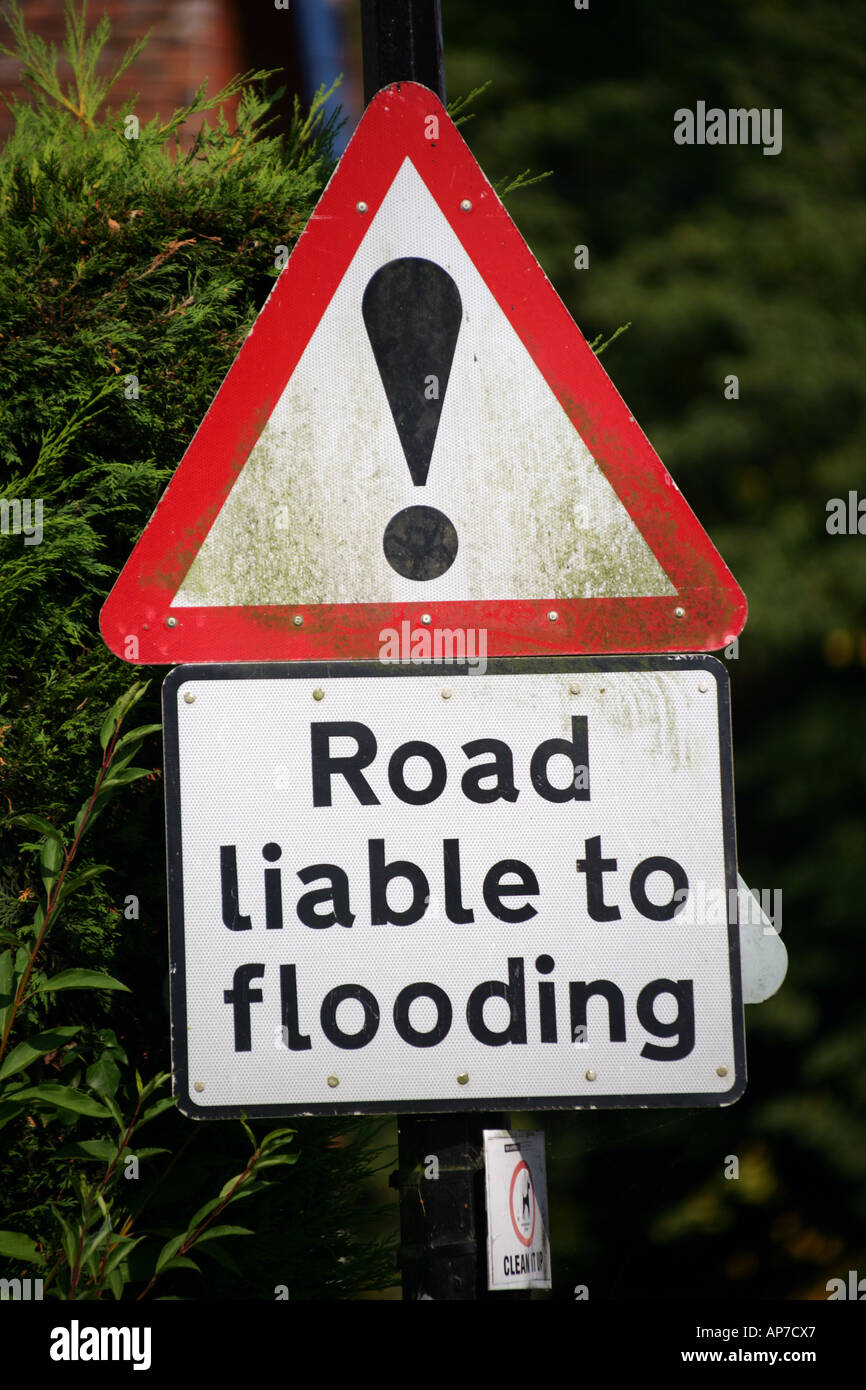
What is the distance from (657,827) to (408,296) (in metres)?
0.66

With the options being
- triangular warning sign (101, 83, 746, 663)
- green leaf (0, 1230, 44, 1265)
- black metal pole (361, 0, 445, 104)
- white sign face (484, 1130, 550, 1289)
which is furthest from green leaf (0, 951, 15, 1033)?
black metal pole (361, 0, 445, 104)

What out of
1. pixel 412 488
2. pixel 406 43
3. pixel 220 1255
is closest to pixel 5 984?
pixel 220 1255

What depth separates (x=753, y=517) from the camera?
10.4 ft

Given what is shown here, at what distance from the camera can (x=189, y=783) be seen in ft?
4.33

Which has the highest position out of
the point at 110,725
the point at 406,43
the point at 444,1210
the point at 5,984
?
the point at 406,43

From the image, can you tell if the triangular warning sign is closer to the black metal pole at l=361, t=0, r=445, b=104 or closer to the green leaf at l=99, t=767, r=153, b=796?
the black metal pole at l=361, t=0, r=445, b=104

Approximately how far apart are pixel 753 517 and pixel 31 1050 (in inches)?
92.4

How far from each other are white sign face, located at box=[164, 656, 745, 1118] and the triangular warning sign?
0.21 ft

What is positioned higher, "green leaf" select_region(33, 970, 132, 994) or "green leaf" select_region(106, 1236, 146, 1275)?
"green leaf" select_region(33, 970, 132, 994)

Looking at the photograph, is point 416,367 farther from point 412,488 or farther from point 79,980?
point 79,980

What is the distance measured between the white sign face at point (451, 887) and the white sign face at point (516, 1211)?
0.10 metres

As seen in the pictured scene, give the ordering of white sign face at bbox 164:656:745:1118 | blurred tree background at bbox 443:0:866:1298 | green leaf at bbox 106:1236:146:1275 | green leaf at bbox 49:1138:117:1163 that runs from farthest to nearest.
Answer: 1. blurred tree background at bbox 443:0:866:1298
2. green leaf at bbox 49:1138:117:1163
3. green leaf at bbox 106:1236:146:1275
4. white sign face at bbox 164:656:745:1118

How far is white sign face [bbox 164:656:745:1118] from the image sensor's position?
1283mm
